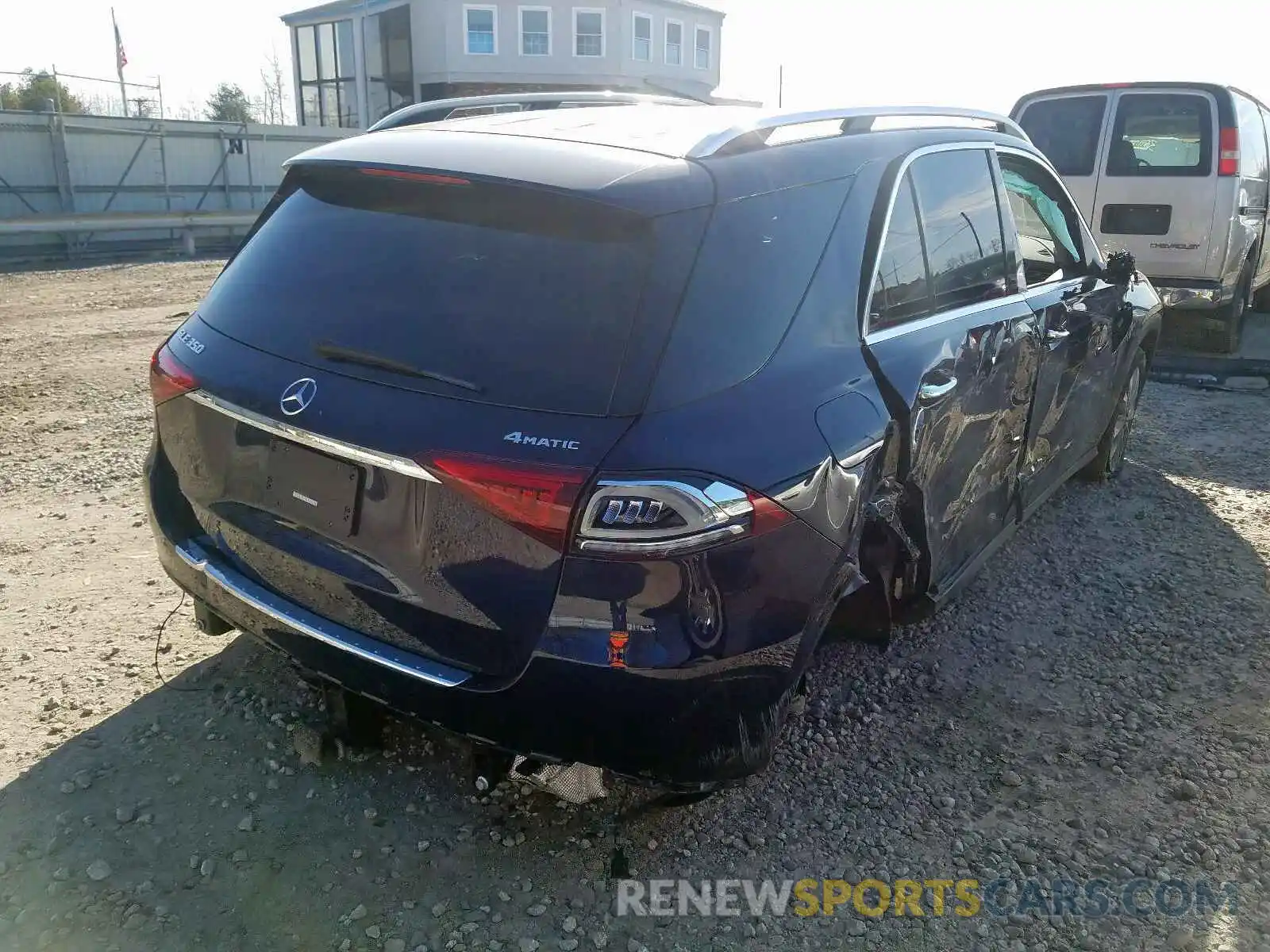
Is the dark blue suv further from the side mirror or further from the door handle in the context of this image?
the side mirror

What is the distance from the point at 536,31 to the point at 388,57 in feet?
15.7

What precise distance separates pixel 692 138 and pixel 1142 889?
228cm

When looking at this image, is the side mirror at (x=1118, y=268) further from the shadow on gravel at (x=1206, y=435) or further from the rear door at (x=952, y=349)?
the shadow on gravel at (x=1206, y=435)

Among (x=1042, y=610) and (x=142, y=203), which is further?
(x=142, y=203)

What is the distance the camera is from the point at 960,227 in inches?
138

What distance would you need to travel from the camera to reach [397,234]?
8.71 feet

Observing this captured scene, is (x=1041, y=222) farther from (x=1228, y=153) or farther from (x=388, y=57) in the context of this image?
Result: (x=388, y=57)

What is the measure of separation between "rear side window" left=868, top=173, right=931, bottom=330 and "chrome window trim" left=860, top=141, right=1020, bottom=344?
0.03 feet

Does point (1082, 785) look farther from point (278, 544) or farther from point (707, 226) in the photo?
point (278, 544)

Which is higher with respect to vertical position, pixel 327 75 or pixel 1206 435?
pixel 327 75

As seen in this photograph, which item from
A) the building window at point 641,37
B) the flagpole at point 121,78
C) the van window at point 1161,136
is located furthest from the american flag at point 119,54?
the van window at point 1161,136

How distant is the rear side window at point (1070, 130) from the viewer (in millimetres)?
8898

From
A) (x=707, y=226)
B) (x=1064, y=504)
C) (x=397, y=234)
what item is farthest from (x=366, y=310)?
(x=1064, y=504)

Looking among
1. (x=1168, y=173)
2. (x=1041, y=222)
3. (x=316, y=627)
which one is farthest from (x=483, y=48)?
(x=316, y=627)
